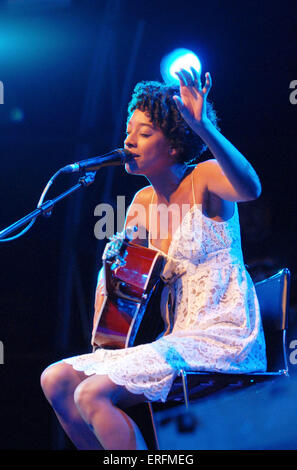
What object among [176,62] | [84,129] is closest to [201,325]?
[176,62]

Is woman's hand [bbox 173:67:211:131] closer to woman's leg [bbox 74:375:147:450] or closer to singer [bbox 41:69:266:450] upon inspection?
singer [bbox 41:69:266:450]

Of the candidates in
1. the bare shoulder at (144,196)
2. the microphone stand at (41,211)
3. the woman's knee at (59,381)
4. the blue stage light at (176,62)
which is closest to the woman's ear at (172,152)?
the bare shoulder at (144,196)

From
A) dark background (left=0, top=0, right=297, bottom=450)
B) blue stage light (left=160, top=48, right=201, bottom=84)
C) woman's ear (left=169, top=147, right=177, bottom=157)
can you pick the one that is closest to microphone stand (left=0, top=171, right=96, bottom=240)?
woman's ear (left=169, top=147, right=177, bottom=157)

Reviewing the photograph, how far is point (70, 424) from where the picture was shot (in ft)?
7.35

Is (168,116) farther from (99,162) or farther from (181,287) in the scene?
(181,287)

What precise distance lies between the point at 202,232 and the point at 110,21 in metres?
2.34

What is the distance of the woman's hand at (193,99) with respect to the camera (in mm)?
2098

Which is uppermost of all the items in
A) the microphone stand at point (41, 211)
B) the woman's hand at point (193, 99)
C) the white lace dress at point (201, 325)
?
the woman's hand at point (193, 99)

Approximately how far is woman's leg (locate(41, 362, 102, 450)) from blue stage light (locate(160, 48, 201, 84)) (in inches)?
89.5

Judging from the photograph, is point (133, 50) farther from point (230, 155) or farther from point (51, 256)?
point (230, 155)

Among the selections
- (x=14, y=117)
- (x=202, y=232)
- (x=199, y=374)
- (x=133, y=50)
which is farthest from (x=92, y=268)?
(x=199, y=374)

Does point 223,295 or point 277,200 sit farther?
point 277,200

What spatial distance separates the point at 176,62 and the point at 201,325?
7.28 feet

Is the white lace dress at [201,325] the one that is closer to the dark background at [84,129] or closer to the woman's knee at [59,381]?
the woman's knee at [59,381]
